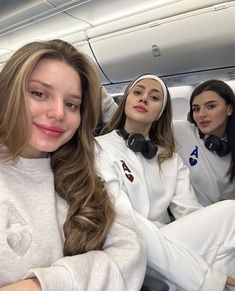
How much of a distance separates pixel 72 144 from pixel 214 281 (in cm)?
A: 96

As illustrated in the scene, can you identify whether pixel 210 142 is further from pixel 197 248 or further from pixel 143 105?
pixel 197 248

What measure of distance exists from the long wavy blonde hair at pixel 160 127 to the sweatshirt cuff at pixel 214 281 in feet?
2.66

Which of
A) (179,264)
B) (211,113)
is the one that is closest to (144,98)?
(211,113)

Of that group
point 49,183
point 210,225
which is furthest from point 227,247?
point 49,183

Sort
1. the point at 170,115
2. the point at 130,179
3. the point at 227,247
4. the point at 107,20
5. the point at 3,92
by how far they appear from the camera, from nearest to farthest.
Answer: the point at 3,92 → the point at 227,247 → the point at 130,179 → the point at 170,115 → the point at 107,20

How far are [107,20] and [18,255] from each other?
3.27m

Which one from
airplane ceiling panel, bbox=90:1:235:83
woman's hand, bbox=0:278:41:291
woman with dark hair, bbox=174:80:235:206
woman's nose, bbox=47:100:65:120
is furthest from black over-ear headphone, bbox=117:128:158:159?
airplane ceiling panel, bbox=90:1:235:83

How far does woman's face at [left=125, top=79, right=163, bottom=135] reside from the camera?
7.15ft

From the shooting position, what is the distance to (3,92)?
108 cm

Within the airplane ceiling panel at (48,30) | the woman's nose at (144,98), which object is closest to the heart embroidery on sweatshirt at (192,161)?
the woman's nose at (144,98)

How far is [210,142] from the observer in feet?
8.39

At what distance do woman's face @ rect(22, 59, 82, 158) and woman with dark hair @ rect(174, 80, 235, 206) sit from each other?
1554 millimetres

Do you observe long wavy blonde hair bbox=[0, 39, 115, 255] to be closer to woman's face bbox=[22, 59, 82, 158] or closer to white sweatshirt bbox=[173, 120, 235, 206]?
woman's face bbox=[22, 59, 82, 158]

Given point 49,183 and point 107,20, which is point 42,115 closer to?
point 49,183
